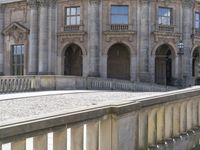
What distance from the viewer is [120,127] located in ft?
13.0

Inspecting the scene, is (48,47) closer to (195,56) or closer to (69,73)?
(69,73)

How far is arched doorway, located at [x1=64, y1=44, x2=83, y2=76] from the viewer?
3719 centimetres

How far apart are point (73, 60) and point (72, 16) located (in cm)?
510

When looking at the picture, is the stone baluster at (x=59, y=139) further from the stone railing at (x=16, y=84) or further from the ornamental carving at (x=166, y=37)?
the ornamental carving at (x=166, y=37)

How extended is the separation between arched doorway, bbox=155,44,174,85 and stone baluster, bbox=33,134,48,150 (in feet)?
114

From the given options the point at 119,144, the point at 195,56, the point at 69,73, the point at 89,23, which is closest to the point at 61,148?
the point at 119,144

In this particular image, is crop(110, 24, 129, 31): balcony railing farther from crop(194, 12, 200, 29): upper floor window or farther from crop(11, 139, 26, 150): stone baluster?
crop(11, 139, 26, 150): stone baluster

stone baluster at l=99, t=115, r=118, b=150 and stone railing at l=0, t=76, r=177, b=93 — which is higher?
stone baluster at l=99, t=115, r=118, b=150

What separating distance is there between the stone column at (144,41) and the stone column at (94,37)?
434 centimetres

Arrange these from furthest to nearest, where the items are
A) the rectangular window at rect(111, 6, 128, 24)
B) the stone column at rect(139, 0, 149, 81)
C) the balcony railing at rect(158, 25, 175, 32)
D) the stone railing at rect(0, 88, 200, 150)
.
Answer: the balcony railing at rect(158, 25, 175, 32), the rectangular window at rect(111, 6, 128, 24), the stone column at rect(139, 0, 149, 81), the stone railing at rect(0, 88, 200, 150)

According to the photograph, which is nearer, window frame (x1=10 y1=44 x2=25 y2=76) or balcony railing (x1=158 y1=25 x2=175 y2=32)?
balcony railing (x1=158 y1=25 x2=175 y2=32)

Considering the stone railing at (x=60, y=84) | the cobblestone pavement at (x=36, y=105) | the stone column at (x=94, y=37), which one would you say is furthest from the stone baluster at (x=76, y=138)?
the stone column at (x=94, y=37)

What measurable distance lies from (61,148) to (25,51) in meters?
35.9

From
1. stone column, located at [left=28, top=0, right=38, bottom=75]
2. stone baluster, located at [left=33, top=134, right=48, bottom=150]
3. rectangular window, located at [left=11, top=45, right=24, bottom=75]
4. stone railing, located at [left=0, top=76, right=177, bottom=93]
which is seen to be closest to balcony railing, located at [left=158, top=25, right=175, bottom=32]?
stone railing, located at [left=0, top=76, right=177, bottom=93]
